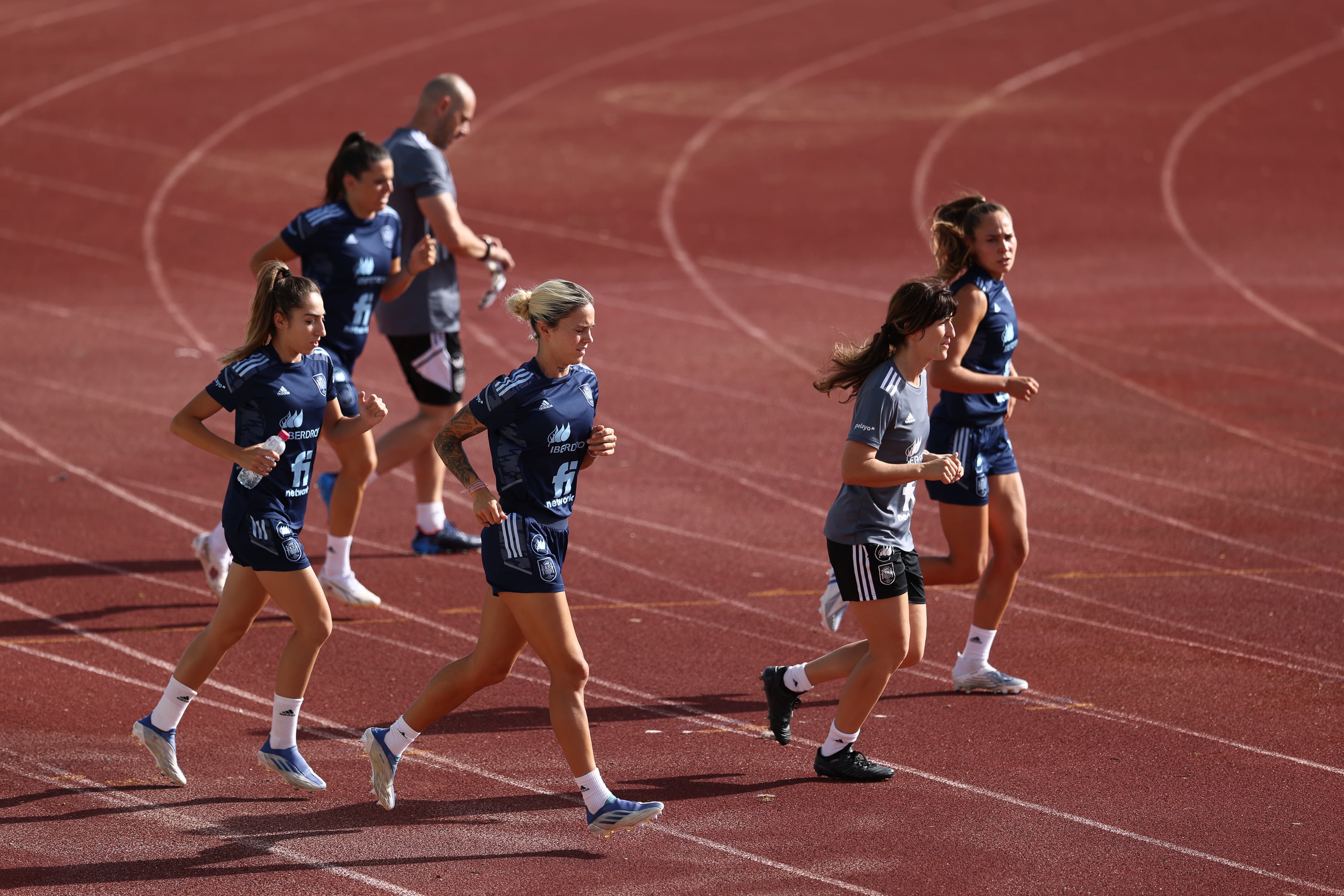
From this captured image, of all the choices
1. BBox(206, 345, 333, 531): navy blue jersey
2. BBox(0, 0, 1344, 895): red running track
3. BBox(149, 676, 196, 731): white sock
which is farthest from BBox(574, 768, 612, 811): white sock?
BBox(149, 676, 196, 731): white sock

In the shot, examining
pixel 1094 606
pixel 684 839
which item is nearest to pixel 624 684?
pixel 684 839

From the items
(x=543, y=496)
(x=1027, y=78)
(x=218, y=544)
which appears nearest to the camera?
(x=543, y=496)

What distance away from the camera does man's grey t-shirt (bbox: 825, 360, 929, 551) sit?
5.43 metres

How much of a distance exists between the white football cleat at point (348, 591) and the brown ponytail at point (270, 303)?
7.66ft

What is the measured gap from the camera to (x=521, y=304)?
512cm

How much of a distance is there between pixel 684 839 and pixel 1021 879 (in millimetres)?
1097

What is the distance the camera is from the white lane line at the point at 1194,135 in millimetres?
13984

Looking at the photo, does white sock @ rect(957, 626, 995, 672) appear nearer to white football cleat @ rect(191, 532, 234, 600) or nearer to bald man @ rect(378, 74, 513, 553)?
bald man @ rect(378, 74, 513, 553)

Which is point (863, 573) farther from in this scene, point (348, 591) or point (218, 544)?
point (218, 544)

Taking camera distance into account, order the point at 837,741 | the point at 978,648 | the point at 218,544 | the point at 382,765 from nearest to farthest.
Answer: the point at 382,765 < the point at 837,741 < the point at 978,648 < the point at 218,544

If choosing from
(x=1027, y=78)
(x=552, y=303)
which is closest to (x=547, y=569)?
(x=552, y=303)

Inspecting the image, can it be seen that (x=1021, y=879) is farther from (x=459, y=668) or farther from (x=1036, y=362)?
(x=1036, y=362)

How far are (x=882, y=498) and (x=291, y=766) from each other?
2273 millimetres

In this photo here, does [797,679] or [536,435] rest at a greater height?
[536,435]
